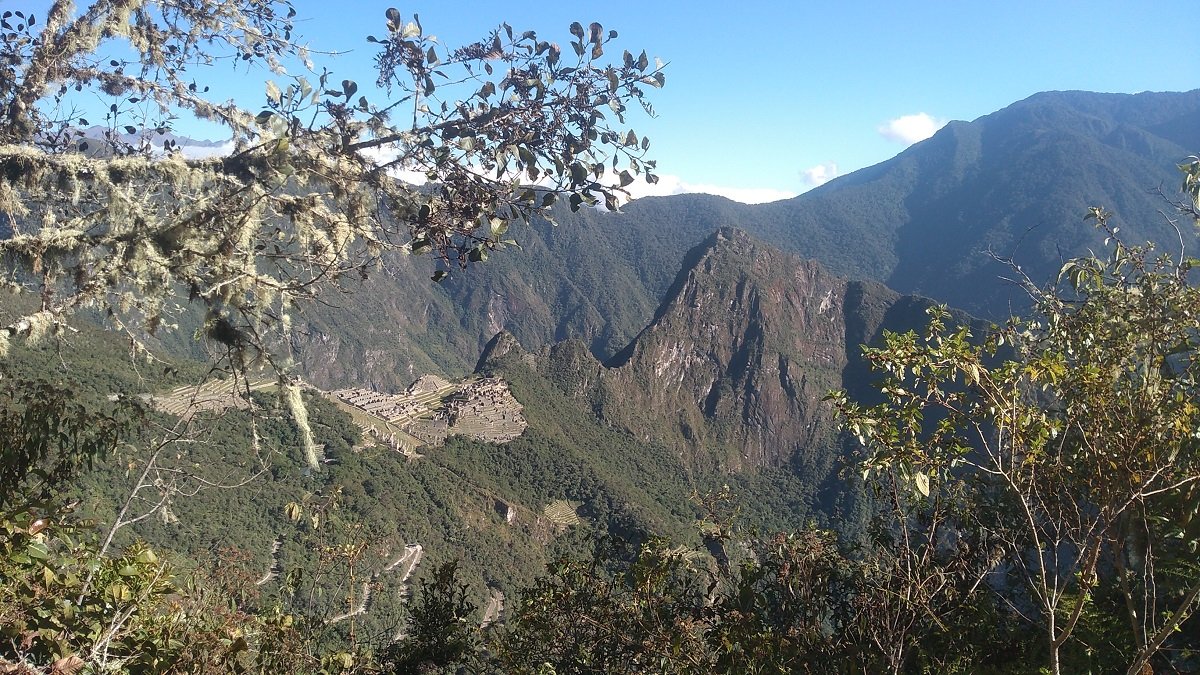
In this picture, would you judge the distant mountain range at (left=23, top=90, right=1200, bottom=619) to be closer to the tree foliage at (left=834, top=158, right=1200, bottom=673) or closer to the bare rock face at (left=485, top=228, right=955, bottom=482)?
the bare rock face at (left=485, top=228, right=955, bottom=482)

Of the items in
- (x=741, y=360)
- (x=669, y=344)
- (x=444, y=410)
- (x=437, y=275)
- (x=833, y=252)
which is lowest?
(x=741, y=360)

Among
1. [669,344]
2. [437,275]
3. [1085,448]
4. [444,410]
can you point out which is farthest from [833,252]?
[437,275]

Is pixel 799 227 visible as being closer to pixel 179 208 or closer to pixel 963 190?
pixel 963 190

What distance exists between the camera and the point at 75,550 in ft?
10.5

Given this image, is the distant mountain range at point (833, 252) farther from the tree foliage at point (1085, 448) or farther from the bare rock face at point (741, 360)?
the tree foliage at point (1085, 448)

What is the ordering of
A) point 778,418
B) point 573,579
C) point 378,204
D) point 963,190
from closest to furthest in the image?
point 378,204, point 573,579, point 778,418, point 963,190

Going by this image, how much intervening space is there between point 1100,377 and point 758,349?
92826mm

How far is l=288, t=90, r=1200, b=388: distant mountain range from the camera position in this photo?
137250 mm

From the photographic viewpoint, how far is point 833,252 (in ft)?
607

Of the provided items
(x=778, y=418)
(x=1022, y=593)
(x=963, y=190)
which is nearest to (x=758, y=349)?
(x=778, y=418)

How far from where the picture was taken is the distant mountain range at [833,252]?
137 m

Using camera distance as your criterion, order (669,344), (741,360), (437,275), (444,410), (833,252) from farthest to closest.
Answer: (833,252) < (741,360) < (669,344) < (444,410) < (437,275)

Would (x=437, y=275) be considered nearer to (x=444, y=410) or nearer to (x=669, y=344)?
(x=444, y=410)

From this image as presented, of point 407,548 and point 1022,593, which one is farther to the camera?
point 407,548
